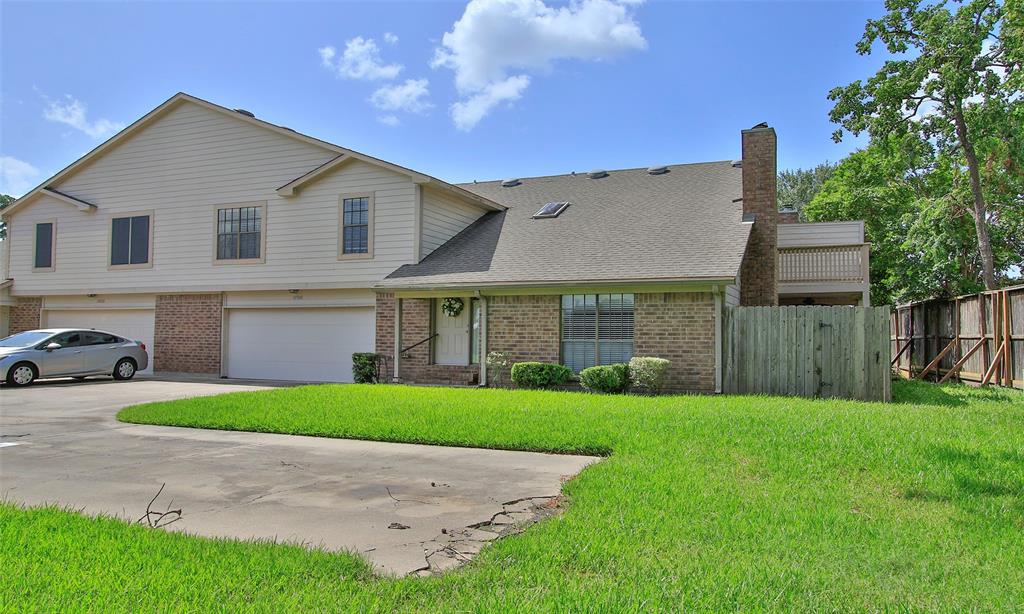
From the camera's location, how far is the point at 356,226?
17.4m

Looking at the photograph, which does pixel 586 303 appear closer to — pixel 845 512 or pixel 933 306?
pixel 845 512

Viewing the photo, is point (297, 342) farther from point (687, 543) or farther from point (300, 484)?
point (687, 543)

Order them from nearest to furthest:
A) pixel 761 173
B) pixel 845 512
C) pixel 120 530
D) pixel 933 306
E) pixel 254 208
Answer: pixel 120 530 < pixel 845 512 < pixel 761 173 < pixel 254 208 < pixel 933 306

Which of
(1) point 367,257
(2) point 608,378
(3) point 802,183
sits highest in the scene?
(3) point 802,183

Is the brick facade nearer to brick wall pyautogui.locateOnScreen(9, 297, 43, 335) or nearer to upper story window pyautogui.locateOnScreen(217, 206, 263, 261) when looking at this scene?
upper story window pyautogui.locateOnScreen(217, 206, 263, 261)

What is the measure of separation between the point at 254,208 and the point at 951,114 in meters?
21.5

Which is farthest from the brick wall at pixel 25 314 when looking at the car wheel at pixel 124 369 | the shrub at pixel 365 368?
the shrub at pixel 365 368

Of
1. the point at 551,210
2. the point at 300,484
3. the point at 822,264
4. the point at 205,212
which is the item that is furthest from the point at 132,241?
the point at 822,264

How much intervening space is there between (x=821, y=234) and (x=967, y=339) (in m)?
4.28

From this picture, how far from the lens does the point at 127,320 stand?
20.3 metres

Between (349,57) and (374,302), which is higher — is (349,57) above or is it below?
above

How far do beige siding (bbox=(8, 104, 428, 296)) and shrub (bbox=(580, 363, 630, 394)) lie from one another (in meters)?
5.63

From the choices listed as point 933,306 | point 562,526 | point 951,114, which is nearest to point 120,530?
point 562,526

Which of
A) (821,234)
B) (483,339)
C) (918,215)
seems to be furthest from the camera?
(918,215)
